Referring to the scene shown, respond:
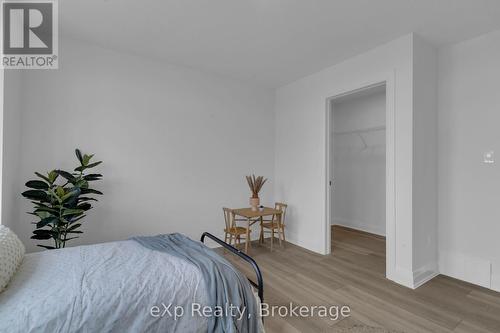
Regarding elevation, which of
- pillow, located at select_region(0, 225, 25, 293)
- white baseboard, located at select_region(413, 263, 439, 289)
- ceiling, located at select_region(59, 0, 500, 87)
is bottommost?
white baseboard, located at select_region(413, 263, 439, 289)

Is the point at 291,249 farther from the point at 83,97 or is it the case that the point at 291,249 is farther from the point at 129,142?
the point at 83,97

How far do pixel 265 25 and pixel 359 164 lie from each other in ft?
11.7

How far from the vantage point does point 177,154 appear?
11.8 feet

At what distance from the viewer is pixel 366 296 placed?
2459mm

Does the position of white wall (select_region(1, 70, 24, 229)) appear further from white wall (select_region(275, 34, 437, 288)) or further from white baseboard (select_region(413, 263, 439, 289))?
white baseboard (select_region(413, 263, 439, 289))

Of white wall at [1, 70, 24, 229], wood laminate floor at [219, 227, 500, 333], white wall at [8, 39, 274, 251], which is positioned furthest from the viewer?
white wall at [8, 39, 274, 251]

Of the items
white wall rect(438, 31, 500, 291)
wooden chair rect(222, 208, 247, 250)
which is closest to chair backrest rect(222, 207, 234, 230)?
wooden chair rect(222, 208, 247, 250)

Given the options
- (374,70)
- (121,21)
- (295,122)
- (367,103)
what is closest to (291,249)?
(295,122)

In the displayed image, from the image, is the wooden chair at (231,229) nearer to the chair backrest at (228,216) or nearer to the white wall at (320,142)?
the chair backrest at (228,216)

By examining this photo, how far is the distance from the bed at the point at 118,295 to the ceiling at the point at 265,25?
2180 mm

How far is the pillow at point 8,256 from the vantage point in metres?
1.32

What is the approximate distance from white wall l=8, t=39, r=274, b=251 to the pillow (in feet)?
4.48

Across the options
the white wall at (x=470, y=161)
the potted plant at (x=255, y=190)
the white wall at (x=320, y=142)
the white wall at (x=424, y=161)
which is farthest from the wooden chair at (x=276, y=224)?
the white wall at (x=470, y=161)

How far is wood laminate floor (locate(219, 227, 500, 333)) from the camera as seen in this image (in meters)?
2.03
